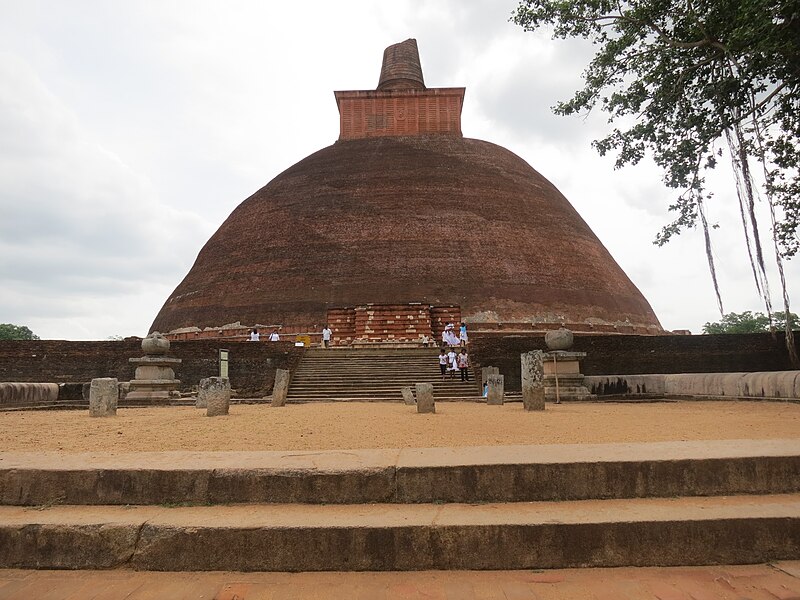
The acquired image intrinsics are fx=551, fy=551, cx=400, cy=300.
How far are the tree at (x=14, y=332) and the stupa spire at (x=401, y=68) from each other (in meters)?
28.3

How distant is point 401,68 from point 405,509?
30131 millimetres

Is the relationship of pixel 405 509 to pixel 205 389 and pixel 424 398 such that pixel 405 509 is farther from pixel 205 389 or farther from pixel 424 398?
pixel 205 389

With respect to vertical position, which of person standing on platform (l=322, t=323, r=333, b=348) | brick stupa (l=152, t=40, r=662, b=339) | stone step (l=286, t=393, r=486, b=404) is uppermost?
brick stupa (l=152, t=40, r=662, b=339)

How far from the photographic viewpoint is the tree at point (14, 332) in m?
36.0

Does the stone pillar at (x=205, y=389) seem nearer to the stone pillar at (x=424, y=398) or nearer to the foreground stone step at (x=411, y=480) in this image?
the stone pillar at (x=424, y=398)

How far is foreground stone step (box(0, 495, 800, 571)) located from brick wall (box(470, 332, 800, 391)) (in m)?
9.98

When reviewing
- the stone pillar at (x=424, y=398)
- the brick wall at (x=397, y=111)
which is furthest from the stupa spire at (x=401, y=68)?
the stone pillar at (x=424, y=398)

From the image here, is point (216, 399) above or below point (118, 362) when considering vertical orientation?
below

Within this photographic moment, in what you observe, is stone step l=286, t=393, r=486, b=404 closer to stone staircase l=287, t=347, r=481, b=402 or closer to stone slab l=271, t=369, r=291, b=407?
stone staircase l=287, t=347, r=481, b=402

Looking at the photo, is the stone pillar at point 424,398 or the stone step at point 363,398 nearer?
the stone pillar at point 424,398

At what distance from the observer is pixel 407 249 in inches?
816

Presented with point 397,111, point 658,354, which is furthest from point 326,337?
point 397,111

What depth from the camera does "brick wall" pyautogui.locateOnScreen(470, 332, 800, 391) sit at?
11.7 metres

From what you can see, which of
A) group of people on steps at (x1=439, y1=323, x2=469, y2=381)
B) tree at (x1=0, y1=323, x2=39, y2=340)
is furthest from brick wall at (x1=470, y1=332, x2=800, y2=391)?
tree at (x1=0, y1=323, x2=39, y2=340)
